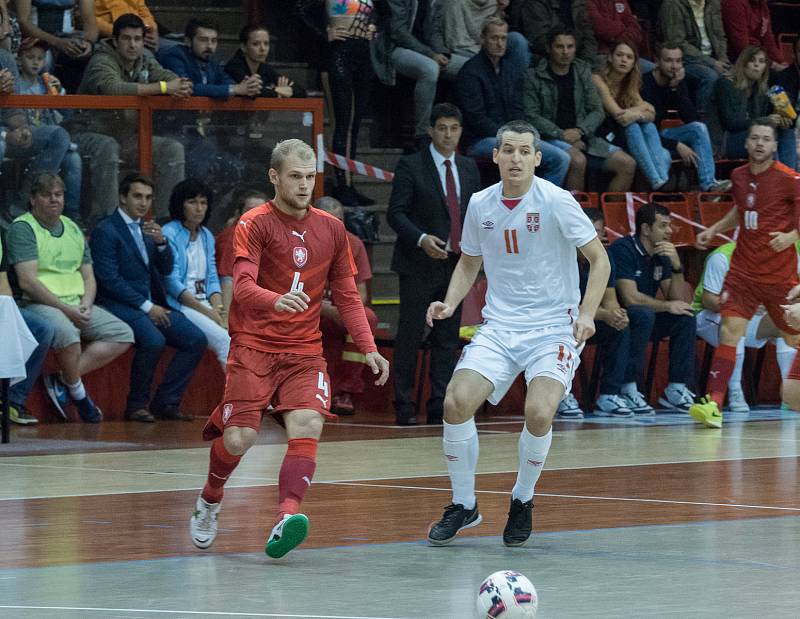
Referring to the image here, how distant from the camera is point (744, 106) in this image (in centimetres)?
1869

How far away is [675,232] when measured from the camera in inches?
686

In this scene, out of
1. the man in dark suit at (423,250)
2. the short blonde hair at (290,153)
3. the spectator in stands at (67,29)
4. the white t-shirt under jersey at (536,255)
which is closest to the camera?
the short blonde hair at (290,153)

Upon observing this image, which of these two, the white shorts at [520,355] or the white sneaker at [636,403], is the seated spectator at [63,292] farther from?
the white shorts at [520,355]

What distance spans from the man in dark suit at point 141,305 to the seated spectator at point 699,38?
757cm

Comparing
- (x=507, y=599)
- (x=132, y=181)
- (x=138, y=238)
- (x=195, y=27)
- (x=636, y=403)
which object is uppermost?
(x=195, y=27)

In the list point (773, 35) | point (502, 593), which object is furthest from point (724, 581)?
point (773, 35)

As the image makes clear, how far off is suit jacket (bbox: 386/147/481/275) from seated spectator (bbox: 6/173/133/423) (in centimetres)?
245

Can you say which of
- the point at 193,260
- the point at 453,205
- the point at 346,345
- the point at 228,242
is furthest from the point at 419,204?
the point at 193,260

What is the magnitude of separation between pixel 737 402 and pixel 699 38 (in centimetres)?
573

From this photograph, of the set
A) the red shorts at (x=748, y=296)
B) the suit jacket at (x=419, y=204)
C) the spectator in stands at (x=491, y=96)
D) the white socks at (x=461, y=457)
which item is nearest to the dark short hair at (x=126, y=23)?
the suit jacket at (x=419, y=204)

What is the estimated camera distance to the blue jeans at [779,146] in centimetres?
1875

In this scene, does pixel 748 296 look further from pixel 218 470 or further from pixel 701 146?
pixel 218 470

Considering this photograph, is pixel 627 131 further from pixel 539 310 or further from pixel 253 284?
pixel 253 284

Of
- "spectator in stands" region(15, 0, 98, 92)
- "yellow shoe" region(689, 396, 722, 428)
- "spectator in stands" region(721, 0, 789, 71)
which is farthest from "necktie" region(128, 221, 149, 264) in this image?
"spectator in stands" region(721, 0, 789, 71)
